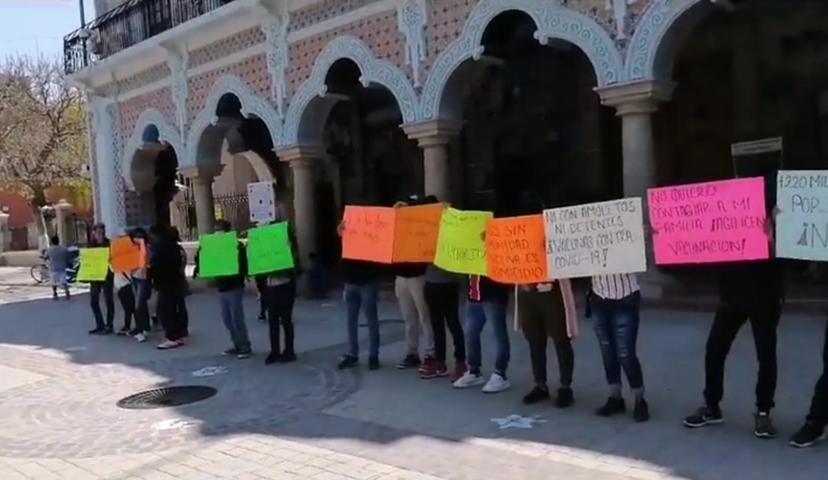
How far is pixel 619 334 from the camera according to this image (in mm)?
5703

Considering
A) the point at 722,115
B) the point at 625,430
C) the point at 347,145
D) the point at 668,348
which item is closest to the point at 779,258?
the point at 625,430

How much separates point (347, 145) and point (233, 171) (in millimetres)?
6177

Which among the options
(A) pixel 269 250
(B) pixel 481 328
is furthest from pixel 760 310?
(A) pixel 269 250

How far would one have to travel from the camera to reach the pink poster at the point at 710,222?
521 cm

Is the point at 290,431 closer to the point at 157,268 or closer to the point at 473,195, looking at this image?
the point at 157,268

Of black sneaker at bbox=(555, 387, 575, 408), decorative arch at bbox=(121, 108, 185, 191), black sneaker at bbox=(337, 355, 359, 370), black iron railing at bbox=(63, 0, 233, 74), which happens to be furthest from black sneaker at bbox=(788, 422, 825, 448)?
decorative arch at bbox=(121, 108, 185, 191)

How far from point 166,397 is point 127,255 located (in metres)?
3.89

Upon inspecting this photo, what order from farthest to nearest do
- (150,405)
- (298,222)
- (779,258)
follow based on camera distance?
(298,222) → (150,405) → (779,258)

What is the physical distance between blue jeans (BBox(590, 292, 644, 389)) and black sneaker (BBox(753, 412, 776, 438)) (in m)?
0.86

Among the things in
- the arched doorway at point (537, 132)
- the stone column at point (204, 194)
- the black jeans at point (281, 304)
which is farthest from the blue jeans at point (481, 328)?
the stone column at point (204, 194)

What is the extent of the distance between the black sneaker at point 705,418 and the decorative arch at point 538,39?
218 inches

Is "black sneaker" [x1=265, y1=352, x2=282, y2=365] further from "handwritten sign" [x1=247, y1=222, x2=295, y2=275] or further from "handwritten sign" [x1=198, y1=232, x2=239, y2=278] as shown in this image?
"handwritten sign" [x1=198, y1=232, x2=239, y2=278]

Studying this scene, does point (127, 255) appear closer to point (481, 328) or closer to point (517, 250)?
point (481, 328)

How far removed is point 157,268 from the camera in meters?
10.2
